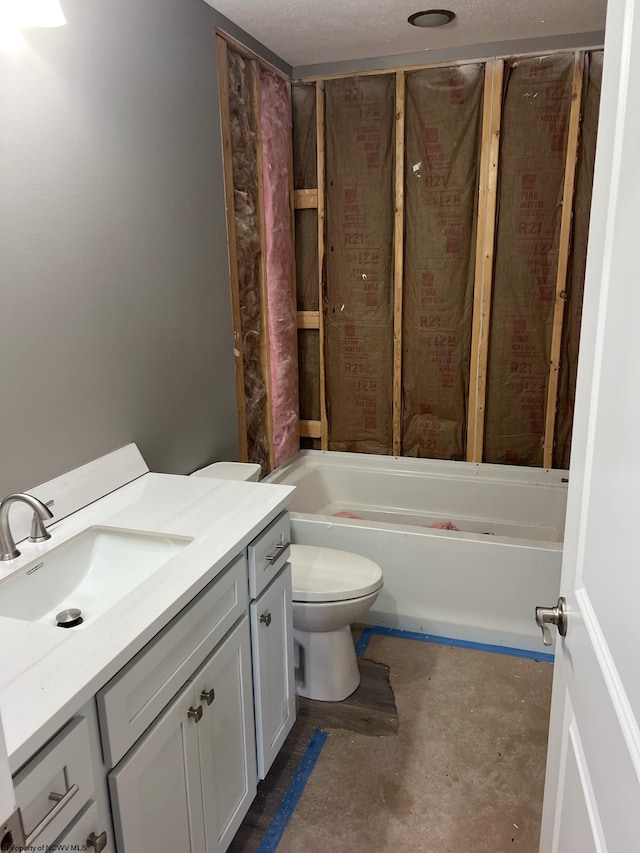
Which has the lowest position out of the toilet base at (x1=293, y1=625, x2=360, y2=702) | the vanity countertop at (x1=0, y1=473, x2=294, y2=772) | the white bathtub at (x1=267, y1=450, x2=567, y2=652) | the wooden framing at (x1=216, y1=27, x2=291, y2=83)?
the toilet base at (x1=293, y1=625, x2=360, y2=702)

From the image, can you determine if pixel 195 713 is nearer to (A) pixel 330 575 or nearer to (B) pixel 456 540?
(A) pixel 330 575

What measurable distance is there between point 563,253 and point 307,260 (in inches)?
49.7

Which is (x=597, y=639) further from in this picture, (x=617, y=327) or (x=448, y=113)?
(x=448, y=113)

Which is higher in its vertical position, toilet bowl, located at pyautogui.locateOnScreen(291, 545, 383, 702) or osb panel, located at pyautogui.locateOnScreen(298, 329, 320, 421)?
osb panel, located at pyautogui.locateOnScreen(298, 329, 320, 421)

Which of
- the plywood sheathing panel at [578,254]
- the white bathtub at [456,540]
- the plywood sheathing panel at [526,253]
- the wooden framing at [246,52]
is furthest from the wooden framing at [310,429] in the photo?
the wooden framing at [246,52]

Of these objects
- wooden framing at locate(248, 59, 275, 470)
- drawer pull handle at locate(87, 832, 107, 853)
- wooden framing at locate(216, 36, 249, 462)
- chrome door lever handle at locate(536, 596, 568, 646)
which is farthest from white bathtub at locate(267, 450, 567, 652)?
drawer pull handle at locate(87, 832, 107, 853)

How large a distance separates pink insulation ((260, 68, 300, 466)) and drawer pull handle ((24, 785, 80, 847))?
7.52ft

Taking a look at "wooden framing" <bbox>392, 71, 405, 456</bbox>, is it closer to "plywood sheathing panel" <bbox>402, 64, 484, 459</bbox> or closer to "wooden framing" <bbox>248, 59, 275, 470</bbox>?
"plywood sheathing panel" <bbox>402, 64, 484, 459</bbox>

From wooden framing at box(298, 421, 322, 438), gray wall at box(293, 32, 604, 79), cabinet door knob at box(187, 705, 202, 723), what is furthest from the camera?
wooden framing at box(298, 421, 322, 438)

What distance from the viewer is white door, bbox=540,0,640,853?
687 mm

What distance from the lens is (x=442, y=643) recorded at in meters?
2.53

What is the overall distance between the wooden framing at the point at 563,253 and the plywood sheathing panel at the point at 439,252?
397 mm

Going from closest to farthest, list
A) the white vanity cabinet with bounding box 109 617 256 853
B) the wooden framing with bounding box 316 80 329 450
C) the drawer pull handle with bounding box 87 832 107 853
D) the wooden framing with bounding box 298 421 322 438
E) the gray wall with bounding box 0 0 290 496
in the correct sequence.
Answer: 1. the drawer pull handle with bounding box 87 832 107 853
2. the white vanity cabinet with bounding box 109 617 256 853
3. the gray wall with bounding box 0 0 290 496
4. the wooden framing with bounding box 316 80 329 450
5. the wooden framing with bounding box 298 421 322 438

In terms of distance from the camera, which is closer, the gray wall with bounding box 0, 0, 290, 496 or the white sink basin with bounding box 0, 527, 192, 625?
the white sink basin with bounding box 0, 527, 192, 625
